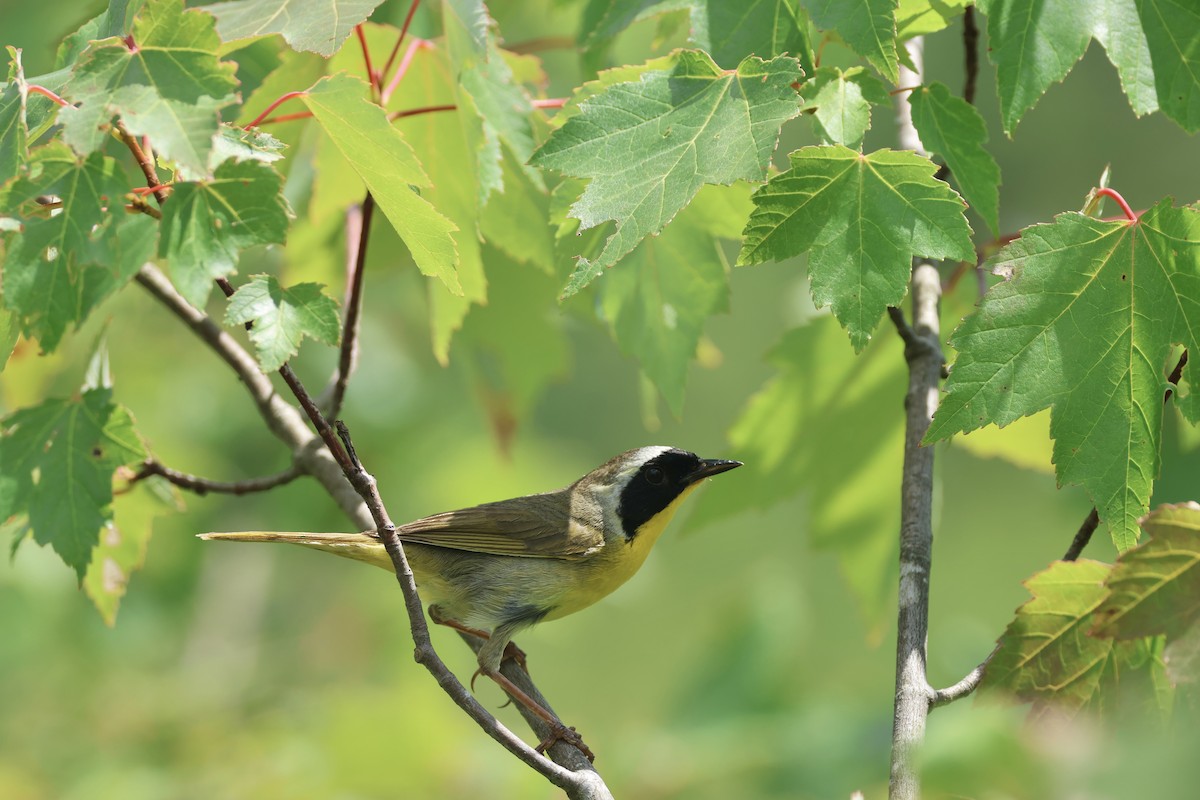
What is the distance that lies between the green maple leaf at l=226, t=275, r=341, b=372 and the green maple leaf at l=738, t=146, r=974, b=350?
74cm

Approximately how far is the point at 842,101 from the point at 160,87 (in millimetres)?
1139

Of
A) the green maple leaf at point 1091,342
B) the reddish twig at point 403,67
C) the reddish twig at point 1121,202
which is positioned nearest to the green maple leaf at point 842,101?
the green maple leaf at point 1091,342

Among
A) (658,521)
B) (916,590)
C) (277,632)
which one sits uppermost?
(916,590)

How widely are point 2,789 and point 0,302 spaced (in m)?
→ 3.59

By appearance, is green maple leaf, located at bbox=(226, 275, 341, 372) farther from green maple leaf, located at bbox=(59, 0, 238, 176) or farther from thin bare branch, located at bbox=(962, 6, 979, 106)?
thin bare branch, located at bbox=(962, 6, 979, 106)

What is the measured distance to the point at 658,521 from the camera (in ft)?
11.9

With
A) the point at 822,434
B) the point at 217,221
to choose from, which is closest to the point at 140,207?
the point at 217,221

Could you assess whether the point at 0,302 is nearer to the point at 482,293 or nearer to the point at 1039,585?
the point at 482,293

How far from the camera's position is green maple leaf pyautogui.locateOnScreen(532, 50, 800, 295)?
75.2 inches

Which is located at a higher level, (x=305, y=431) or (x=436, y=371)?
(x=305, y=431)

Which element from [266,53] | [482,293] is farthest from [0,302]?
[266,53]

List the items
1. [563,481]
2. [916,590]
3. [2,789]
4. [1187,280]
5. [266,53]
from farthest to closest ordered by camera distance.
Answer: [563,481]
[2,789]
[266,53]
[916,590]
[1187,280]

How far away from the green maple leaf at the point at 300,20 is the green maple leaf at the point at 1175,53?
1.35m

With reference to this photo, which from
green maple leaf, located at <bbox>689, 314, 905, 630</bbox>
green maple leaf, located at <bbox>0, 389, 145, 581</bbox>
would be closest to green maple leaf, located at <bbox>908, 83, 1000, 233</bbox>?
green maple leaf, located at <bbox>689, 314, 905, 630</bbox>
